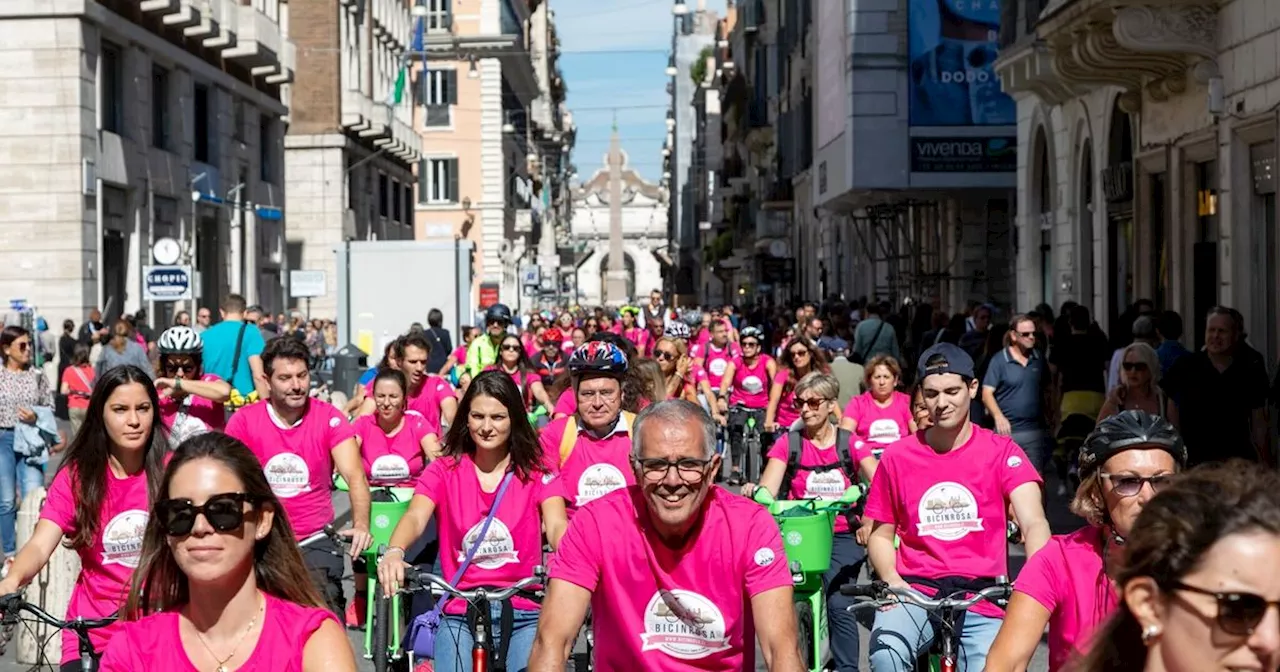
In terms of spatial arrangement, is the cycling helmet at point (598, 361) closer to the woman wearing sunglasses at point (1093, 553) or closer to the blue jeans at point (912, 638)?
the blue jeans at point (912, 638)

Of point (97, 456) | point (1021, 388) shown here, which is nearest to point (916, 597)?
point (97, 456)

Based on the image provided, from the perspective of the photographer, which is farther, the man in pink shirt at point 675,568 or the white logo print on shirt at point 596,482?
the white logo print on shirt at point 596,482

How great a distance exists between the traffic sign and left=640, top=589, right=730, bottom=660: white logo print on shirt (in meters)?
20.6

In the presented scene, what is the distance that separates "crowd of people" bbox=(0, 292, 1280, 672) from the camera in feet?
9.81

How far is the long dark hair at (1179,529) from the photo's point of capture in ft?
9.04

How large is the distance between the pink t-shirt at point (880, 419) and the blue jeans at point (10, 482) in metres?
5.82

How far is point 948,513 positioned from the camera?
716 centimetres

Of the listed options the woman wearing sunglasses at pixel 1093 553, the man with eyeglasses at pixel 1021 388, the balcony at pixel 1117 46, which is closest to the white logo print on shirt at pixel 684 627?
the woman wearing sunglasses at pixel 1093 553

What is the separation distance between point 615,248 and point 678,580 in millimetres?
185153

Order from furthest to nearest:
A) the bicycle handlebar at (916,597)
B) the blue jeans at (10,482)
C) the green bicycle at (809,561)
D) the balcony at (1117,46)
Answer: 1. the balcony at (1117,46)
2. the blue jeans at (10,482)
3. the green bicycle at (809,561)
4. the bicycle handlebar at (916,597)

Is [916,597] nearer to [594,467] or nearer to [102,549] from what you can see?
[594,467]

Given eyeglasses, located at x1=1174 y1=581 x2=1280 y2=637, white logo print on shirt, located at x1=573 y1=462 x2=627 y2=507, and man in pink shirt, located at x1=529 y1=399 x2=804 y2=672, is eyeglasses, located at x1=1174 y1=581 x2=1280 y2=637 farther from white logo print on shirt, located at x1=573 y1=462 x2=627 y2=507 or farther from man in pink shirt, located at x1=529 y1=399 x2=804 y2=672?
white logo print on shirt, located at x1=573 y1=462 x2=627 y2=507

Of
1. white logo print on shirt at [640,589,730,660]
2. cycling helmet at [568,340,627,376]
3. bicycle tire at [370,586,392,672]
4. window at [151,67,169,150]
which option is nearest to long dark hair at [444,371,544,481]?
cycling helmet at [568,340,627,376]

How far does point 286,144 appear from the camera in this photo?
52.3 meters
